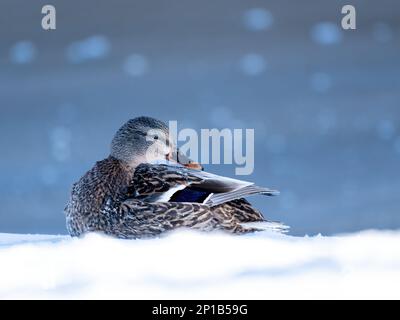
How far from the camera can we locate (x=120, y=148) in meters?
6.52

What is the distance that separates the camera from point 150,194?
5.77 m

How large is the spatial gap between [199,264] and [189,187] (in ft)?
2.76

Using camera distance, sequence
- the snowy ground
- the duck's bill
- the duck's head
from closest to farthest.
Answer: the snowy ground < the duck's bill < the duck's head

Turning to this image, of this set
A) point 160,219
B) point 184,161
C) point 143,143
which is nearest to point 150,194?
point 160,219

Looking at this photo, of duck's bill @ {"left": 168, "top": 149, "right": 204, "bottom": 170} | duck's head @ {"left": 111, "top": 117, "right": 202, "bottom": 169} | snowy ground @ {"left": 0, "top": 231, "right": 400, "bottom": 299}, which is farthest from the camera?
duck's head @ {"left": 111, "top": 117, "right": 202, "bottom": 169}

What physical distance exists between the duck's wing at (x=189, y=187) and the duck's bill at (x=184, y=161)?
107 millimetres

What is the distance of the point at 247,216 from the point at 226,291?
1.42 meters

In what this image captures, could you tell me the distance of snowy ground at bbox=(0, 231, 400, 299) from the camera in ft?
15.1

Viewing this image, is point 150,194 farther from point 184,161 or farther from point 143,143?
point 143,143

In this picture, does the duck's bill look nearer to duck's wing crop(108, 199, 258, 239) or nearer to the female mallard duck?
the female mallard duck

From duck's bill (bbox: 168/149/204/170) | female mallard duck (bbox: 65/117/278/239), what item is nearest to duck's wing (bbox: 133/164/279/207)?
female mallard duck (bbox: 65/117/278/239)

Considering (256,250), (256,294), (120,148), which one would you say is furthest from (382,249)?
(120,148)

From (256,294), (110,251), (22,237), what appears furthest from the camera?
(22,237)

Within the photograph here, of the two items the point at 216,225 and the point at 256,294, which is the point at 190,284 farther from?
the point at 216,225
